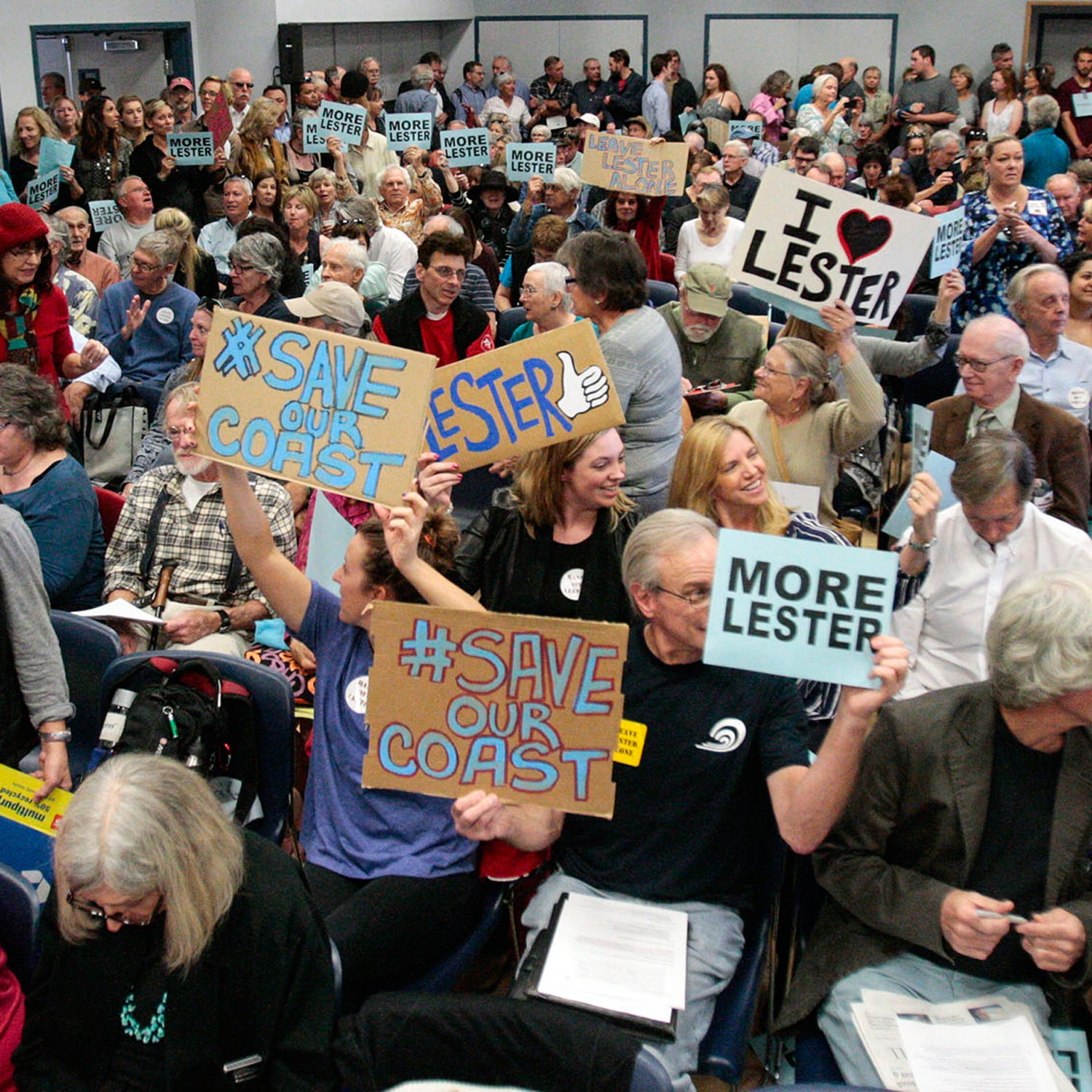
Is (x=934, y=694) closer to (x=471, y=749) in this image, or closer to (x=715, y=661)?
(x=715, y=661)

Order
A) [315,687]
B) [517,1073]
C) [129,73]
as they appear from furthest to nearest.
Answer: [129,73]
[315,687]
[517,1073]

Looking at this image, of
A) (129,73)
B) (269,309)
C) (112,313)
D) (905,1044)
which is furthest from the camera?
(129,73)

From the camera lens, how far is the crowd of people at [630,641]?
2377mm

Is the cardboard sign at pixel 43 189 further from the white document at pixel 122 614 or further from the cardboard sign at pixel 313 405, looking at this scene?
the cardboard sign at pixel 313 405

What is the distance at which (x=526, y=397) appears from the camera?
343 cm

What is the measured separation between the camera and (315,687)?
3.17 m

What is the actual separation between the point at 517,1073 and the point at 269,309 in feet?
14.7

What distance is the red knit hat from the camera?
17.6ft

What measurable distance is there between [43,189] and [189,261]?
1.63m

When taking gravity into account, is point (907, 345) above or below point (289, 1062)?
above

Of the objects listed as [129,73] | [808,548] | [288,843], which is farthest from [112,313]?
[129,73]

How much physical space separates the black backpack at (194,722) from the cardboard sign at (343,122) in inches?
294

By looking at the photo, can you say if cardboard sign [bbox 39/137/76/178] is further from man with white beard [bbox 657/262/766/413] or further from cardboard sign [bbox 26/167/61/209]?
man with white beard [bbox 657/262/766/413]

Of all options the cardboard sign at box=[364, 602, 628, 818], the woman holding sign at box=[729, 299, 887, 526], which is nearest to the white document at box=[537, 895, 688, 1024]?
the cardboard sign at box=[364, 602, 628, 818]
